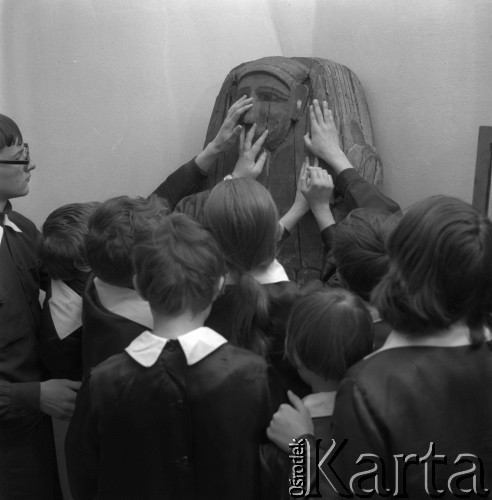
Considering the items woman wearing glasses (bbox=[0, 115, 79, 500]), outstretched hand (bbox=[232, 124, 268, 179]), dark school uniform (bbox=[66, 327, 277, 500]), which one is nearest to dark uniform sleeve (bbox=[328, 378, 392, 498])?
dark school uniform (bbox=[66, 327, 277, 500])

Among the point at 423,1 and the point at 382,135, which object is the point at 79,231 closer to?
the point at 382,135

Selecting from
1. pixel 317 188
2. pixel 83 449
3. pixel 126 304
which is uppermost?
pixel 317 188

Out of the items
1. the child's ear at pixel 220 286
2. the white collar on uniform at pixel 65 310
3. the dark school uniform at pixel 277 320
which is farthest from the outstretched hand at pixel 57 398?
the child's ear at pixel 220 286

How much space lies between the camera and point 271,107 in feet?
7.87

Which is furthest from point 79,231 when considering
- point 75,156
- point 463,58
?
point 463,58

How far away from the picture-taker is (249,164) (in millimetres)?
2385

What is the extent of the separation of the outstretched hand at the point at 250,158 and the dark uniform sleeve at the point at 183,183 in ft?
0.52

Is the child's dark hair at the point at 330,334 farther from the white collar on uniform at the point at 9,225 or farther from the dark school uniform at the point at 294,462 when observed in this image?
the white collar on uniform at the point at 9,225

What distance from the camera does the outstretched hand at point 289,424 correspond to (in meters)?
1.48

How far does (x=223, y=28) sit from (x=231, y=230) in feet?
5.11

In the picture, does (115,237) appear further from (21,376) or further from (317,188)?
(317,188)

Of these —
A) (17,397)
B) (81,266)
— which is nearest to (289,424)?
(81,266)

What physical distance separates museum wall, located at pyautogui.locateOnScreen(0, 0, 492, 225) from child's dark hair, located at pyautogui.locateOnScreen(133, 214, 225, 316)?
1284 mm

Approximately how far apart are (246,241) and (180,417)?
1.43 feet
